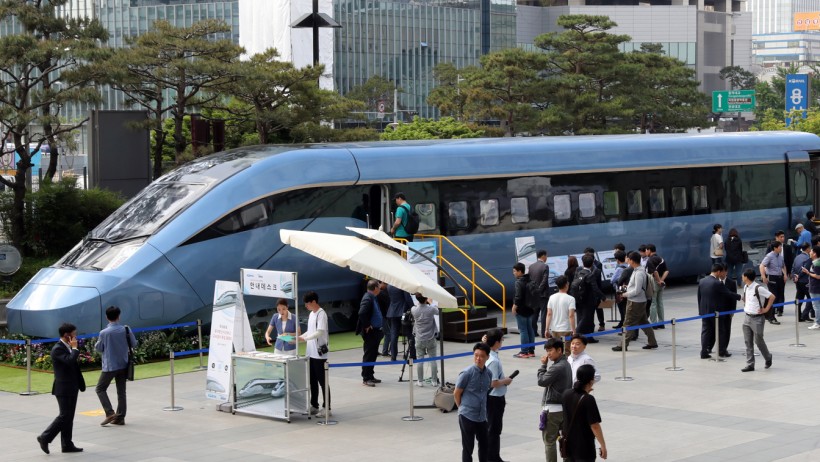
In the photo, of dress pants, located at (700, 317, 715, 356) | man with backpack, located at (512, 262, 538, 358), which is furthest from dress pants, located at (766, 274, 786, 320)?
man with backpack, located at (512, 262, 538, 358)

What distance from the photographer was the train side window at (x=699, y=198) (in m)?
30.6

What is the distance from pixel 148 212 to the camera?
875 inches

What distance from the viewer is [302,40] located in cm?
10944

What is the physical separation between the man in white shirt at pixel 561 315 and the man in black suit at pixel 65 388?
7.29 m

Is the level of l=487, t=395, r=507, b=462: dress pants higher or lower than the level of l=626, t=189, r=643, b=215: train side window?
lower

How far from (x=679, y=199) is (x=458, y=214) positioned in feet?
23.2

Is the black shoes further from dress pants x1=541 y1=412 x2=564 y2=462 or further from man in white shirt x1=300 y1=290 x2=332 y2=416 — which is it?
dress pants x1=541 y1=412 x2=564 y2=462

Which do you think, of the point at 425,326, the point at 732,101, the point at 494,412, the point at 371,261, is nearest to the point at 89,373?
the point at 425,326

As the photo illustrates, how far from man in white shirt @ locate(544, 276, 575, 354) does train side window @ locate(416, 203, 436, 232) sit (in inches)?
253

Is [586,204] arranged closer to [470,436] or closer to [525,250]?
[525,250]

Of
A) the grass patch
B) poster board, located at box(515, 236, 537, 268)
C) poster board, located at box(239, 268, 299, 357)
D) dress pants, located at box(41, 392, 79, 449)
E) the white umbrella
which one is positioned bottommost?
A: the grass patch

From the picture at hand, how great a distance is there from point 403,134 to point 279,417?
3755 centimetres

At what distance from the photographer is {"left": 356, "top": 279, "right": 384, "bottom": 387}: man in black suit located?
60.9ft

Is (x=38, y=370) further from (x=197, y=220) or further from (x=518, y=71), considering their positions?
(x=518, y=71)
